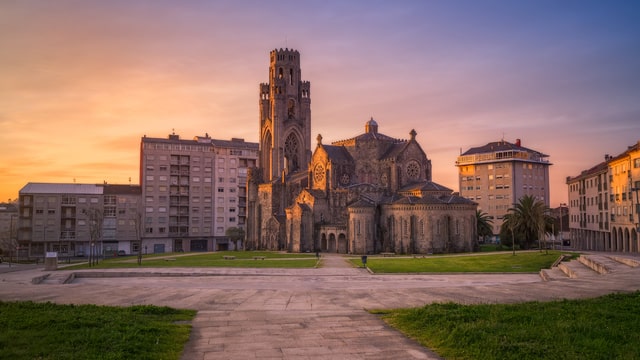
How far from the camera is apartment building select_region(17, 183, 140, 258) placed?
304ft

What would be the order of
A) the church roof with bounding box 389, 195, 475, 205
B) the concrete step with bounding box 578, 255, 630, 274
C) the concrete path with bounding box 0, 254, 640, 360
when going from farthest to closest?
the church roof with bounding box 389, 195, 475, 205, the concrete step with bounding box 578, 255, 630, 274, the concrete path with bounding box 0, 254, 640, 360

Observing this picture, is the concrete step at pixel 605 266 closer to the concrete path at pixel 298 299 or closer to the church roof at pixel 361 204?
the concrete path at pixel 298 299

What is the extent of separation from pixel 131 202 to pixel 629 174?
268 feet

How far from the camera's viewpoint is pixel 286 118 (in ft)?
317

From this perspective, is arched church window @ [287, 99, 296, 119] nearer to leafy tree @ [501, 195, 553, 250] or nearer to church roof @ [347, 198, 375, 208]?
church roof @ [347, 198, 375, 208]

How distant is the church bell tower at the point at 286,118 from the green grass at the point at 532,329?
7745 cm

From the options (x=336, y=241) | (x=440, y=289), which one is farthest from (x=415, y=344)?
(x=336, y=241)

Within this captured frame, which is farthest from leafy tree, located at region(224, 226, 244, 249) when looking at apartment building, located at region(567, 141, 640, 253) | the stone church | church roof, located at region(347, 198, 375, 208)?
apartment building, located at region(567, 141, 640, 253)

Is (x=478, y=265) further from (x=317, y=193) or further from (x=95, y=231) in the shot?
(x=95, y=231)

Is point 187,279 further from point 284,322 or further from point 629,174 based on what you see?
point 629,174

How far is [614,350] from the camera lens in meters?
12.9

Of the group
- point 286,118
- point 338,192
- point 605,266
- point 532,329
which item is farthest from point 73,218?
point 532,329

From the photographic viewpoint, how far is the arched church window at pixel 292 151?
96938 millimetres

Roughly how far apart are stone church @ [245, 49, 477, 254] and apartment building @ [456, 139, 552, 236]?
130ft
